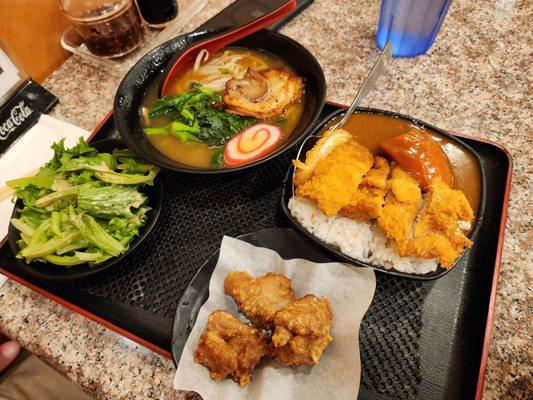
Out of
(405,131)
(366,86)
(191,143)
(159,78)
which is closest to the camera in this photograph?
(405,131)

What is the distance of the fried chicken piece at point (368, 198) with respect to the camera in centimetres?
141

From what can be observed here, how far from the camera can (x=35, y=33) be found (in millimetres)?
2248

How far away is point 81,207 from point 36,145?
0.85m

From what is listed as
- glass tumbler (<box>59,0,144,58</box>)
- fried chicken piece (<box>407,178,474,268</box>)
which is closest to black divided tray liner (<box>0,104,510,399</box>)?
fried chicken piece (<box>407,178,474,268</box>)

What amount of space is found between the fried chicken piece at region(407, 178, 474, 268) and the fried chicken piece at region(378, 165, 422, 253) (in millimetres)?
29

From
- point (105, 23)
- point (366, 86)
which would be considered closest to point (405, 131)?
point (366, 86)

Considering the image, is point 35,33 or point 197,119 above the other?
point 35,33

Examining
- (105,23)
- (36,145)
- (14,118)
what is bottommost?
(36,145)

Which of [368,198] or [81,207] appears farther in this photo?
[81,207]

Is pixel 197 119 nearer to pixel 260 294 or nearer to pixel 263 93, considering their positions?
pixel 263 93

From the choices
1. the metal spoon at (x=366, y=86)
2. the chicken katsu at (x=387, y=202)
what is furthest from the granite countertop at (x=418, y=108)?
the chicken katsu at (x=387, y=202)

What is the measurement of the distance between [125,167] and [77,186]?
0.21 meters

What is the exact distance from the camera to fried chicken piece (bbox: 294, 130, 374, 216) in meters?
1.42

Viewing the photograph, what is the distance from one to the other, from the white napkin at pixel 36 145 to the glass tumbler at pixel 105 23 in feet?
1.76
